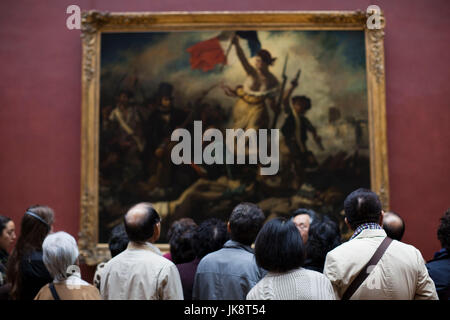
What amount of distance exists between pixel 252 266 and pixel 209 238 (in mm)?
816

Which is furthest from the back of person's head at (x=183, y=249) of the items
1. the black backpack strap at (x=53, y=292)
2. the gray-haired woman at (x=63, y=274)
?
the black backpack strap at (x=53, y=292)

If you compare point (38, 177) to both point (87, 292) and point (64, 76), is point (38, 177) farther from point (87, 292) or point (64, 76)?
point (87, 292)

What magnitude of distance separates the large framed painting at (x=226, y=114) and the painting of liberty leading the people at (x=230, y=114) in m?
0.02

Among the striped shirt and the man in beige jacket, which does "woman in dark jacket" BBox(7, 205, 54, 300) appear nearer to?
the striped shirt

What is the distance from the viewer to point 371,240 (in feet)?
11.6

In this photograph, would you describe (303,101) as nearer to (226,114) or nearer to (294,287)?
(226,114)

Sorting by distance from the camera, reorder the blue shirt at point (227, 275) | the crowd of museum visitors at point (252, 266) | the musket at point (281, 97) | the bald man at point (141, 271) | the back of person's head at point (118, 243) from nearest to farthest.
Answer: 1. the crowd of museum visitors at point (252, 266)
2. the bald man at point (141, 271)
3. the blue shirt at point (227, 275)
4. the back of person's head at point (118, 243)
5. the musket at point (281, 97)

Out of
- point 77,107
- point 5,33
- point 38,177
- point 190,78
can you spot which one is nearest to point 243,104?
point 190,78

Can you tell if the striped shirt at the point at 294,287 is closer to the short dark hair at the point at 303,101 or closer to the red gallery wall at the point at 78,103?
the short dark hair at the point at 303,101

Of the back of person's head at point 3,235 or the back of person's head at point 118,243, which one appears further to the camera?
the back of person's head at point 118,243

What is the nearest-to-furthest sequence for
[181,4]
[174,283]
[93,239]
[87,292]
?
[87,292]
[174,283]
[93,239]
[181,4]

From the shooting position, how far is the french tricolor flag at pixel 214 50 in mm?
8070

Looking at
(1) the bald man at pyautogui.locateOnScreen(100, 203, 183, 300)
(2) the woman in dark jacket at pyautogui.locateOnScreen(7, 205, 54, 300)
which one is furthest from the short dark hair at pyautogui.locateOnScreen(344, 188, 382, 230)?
(2) the woman in dark jacket at pyautogui.locateOnScreen(7, 205, 54, 300)

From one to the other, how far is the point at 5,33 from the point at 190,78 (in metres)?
3.28
